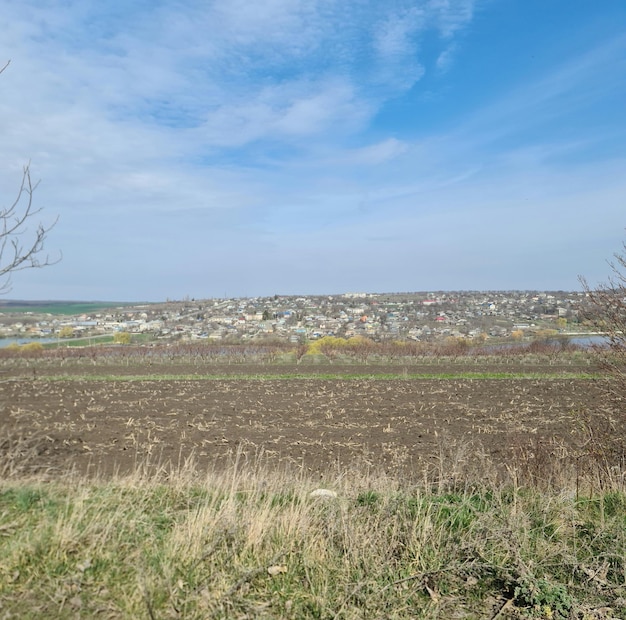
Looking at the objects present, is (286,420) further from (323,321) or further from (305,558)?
(323,321)

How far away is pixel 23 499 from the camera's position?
4.73 meters

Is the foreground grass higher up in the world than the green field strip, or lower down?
higher up

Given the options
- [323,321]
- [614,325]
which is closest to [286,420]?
[614,325]

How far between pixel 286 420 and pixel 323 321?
146 feet

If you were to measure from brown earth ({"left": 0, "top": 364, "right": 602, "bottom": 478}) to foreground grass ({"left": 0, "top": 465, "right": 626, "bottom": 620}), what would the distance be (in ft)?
6.00

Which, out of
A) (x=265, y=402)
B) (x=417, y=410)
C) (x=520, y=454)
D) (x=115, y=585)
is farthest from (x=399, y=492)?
(x=265, y=402)

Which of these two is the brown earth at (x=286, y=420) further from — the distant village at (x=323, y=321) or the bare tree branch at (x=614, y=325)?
the distant village at (x=323, y=321)

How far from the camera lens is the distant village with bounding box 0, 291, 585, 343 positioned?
4831 centimetres

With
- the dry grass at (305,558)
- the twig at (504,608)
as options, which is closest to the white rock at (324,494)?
the dry grass at (305,558)

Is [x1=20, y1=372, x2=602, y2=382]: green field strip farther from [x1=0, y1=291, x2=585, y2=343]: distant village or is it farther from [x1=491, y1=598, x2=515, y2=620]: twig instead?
[x1=491, y1=598, x2=515, y2=620]: twig

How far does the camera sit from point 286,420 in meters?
16.1

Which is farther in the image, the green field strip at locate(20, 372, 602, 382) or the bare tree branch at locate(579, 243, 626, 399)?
the green field strip at locate(20, 372, 602, 382)

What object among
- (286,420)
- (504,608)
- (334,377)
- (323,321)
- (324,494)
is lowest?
(334,377)

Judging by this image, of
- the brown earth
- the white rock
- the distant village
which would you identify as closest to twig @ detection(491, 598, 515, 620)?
the white rock
